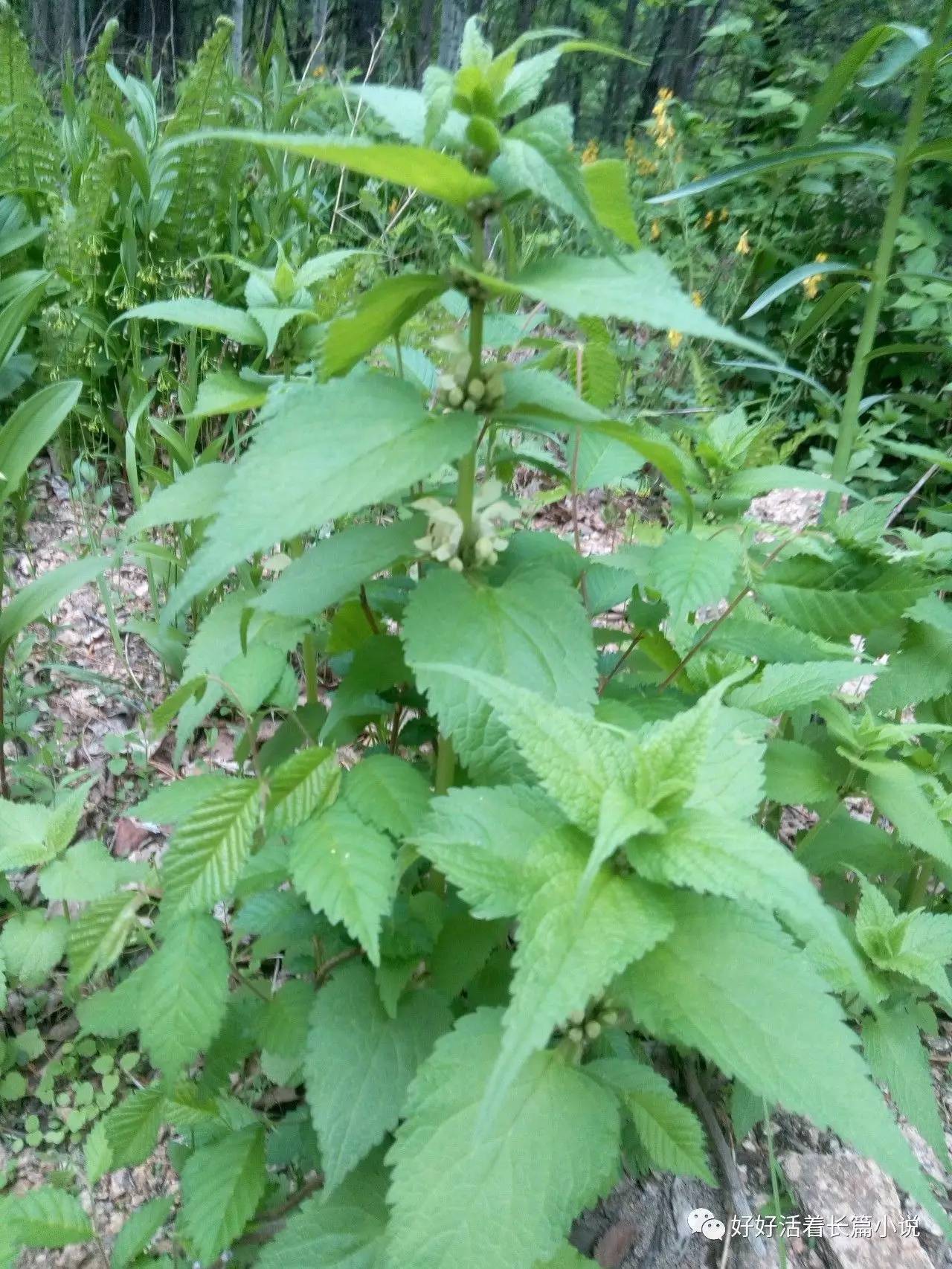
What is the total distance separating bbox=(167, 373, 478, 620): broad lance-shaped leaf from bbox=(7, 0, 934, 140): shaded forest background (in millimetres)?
3179

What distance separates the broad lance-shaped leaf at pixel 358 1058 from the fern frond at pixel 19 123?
7.65 ft

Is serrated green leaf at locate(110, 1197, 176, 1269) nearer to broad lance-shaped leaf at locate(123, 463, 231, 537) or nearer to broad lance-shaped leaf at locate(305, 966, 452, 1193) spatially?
broad lance-shaped leaf at locate(305, 966, 452, 1193)

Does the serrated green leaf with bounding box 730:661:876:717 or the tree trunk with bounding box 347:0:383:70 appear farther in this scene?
the tree trunk with bounding box 347:0:383:70

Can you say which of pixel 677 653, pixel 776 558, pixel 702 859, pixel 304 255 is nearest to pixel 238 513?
pixel 702 859

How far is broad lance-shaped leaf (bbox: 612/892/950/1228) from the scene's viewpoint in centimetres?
52

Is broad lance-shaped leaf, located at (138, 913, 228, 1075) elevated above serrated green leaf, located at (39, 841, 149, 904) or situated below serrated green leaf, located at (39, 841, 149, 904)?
above

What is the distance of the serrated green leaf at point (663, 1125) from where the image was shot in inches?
31.0

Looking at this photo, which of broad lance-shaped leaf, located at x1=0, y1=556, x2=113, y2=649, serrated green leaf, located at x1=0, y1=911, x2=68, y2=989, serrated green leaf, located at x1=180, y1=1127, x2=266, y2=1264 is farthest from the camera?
broad lance-shaped leaf, located at x1=0, y1=556, x2=113, y2=649

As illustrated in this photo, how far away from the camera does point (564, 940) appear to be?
1.73ft

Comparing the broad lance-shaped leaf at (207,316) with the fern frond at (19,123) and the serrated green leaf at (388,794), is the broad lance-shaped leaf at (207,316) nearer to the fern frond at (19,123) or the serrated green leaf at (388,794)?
the serrated green leaf at (388,794)

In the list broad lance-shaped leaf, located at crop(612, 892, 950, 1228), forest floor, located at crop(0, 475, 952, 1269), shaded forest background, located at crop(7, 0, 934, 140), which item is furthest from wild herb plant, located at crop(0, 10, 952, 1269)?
shaded forest background, located at crop(7, 0, 934, 140)

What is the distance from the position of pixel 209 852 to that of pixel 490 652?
325 millimetres

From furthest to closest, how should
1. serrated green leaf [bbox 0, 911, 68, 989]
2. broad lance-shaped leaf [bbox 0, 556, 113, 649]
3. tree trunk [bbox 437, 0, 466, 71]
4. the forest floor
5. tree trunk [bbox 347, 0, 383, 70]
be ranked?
1. tree trunk [bbox 347, 0, 383, 70]
2. tree trunk [bbox 437, 0, 466, 71]
3. broad lance-shaped leaf [bbox 0, 556, 113, 649]
4. serrated green leaf [bbox 0, 911, 68, 989]
5. the forest floor

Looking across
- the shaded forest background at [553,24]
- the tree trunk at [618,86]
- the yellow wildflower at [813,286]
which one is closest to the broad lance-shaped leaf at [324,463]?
the yellow wildflower at [813,286]
